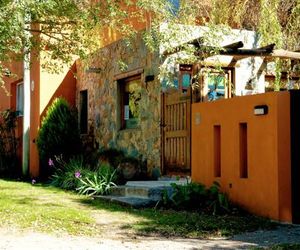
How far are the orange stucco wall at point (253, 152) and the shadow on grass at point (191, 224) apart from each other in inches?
14.2

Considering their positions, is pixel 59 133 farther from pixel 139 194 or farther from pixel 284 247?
pixel 284 247

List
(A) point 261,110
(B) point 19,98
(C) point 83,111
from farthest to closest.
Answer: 1. (B) point 19,98
2. (C) point 83,111
3. (A) point 261,110

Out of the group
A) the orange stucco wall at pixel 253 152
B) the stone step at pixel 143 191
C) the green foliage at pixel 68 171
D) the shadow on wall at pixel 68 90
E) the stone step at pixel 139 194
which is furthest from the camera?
the shadow on wall at pixel 68 90

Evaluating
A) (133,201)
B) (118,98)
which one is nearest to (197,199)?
(133,201)

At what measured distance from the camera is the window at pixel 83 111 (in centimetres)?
1636

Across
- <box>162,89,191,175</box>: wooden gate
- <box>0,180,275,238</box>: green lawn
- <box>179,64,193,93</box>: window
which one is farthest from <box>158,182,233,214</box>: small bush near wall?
<box>179,64,193,93</box>: window

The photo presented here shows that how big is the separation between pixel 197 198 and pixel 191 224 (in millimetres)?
1623

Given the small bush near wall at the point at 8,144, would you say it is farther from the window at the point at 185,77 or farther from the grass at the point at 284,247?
the grass at the point at 284,247

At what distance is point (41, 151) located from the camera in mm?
15164

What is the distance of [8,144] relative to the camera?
62.1 feet

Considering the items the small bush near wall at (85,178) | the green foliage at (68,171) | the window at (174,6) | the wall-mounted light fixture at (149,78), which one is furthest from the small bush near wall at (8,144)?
the window at (174,6)

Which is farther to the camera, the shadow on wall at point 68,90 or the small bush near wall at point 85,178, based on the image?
the shadow on wall at point 68,90

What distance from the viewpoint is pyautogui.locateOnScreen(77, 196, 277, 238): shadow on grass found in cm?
696

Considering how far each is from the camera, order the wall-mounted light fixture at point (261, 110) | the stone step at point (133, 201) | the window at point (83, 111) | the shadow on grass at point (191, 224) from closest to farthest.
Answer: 1. the shadow on grass at point (191, 224)
2. the wall-mounted light fixture at point (261, 110)
3. the stone step at point (133, 201)
4. the window at point (83, 111)
